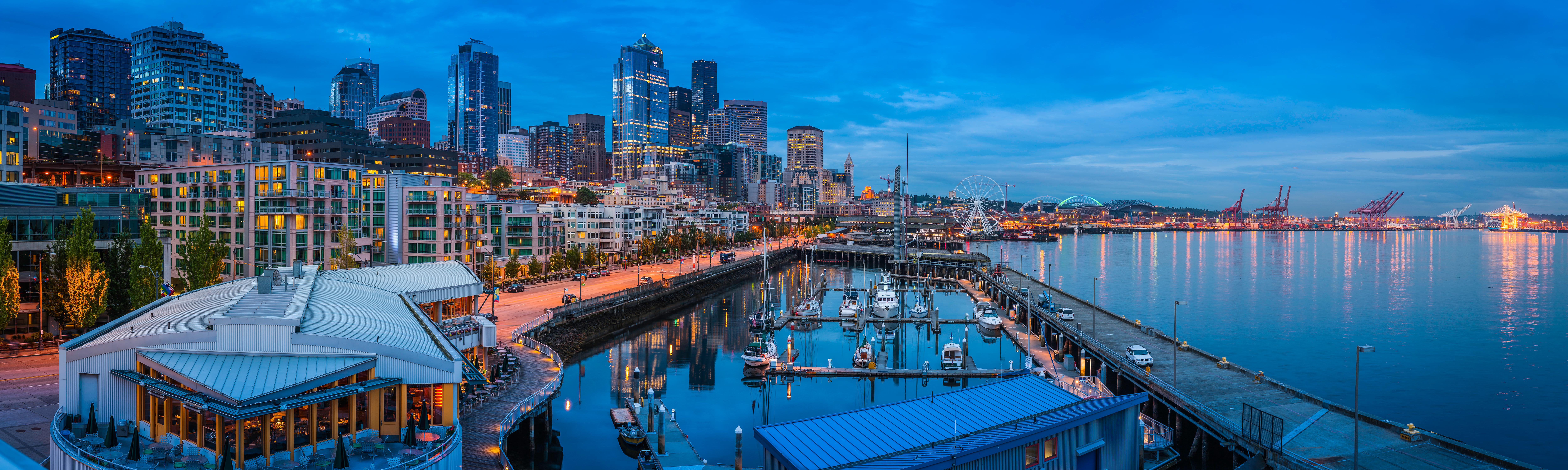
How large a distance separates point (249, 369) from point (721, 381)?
2843 cm

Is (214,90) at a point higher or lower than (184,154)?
higher

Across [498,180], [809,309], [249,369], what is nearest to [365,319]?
[249,369]

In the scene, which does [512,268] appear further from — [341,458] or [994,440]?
[994,440]

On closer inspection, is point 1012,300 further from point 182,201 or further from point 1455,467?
point 182,201

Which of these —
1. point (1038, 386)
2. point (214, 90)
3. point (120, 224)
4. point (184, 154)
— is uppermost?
point (214, 90)

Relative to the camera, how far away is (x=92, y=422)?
2205 cm

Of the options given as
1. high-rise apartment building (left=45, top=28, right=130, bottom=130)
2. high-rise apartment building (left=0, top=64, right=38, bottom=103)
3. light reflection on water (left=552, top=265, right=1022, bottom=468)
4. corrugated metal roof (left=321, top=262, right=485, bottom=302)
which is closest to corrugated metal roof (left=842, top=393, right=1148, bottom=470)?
light reflection on water (left=552, top=265, right=1022, bottom=468)

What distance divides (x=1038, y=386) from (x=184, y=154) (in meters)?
111

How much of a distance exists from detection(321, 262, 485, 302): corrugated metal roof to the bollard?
667 inches

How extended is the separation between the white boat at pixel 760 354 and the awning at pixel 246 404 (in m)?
26.1

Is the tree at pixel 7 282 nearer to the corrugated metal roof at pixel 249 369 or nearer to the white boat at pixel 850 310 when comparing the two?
the corrugated metal roof at pixel 249 369

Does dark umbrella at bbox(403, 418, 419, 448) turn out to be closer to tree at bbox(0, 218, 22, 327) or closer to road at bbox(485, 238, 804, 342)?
road at bbox(485, 238, 804, 342)

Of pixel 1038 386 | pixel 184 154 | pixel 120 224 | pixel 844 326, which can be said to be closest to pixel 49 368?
pixel 120 224

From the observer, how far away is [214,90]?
6147 inches
